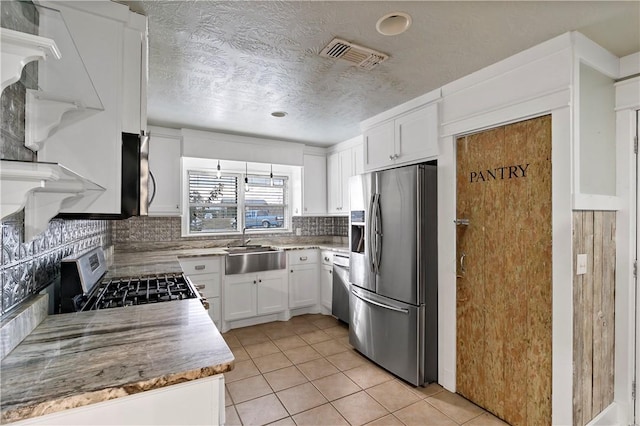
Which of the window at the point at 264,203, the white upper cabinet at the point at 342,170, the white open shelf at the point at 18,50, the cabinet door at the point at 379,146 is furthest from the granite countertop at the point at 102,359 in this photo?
the window at the point at 264,203

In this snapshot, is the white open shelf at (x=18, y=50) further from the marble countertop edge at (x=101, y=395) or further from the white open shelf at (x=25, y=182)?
the marble countertop edge at (x=101, y=395)

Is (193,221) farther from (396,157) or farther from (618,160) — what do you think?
(618,160)

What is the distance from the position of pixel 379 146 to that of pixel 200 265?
2.44 m

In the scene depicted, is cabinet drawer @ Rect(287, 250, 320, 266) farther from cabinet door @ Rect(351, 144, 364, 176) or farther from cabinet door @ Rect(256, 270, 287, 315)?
cabinet door @ Rect(351, 144, 364, 176)

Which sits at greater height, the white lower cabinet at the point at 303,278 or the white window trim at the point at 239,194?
the white window trim at the point at 239,194

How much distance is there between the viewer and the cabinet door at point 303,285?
420cm

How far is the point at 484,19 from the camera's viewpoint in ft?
5.40

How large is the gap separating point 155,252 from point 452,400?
11.2ft

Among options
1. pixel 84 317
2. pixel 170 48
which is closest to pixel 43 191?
pixel 84 317

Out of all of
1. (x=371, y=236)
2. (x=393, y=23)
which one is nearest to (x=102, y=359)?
(x=393, y=23)

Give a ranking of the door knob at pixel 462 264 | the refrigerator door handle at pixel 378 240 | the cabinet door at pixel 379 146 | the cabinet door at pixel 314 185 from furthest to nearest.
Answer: the cabinet door at pixel 314 185
the cabinet door at pixel 379 146
the refrigerator door handle at pixel 378 240
the door knob at pixel 462 264

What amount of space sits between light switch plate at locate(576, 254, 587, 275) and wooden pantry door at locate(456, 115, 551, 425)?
14 centimetres

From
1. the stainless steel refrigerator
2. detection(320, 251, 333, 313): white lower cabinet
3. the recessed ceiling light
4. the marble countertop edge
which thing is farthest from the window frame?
the marble countertop edge

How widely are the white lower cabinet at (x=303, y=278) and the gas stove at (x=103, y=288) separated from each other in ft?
6.85
